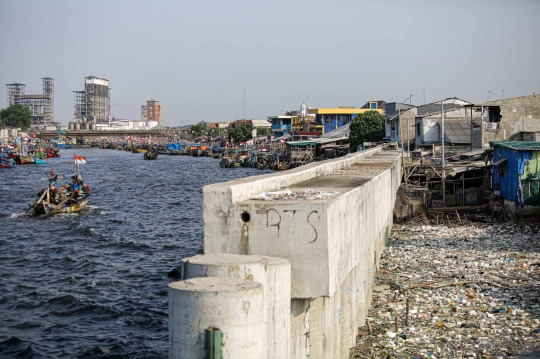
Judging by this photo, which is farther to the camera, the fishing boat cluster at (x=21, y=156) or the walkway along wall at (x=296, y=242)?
the fishing boat cluster at (x=21, y=156)

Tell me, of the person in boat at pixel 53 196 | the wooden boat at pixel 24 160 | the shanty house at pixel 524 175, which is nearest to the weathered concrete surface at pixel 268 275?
the shanty house at pixel 524 175

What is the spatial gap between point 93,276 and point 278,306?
14772mm

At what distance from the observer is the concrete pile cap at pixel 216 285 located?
5.46m

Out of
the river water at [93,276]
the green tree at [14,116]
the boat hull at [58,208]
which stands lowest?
the river water at [93,276]

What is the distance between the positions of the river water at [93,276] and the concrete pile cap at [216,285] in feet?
26.6

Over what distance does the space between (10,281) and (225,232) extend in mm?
14778

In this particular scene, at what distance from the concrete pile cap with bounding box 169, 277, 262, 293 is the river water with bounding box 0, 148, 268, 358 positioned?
8.11 metres

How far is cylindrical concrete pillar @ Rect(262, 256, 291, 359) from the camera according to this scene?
6.66 metres

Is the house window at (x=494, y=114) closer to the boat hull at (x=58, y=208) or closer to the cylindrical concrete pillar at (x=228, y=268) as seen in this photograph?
the boat hull at (x=58, y=208)

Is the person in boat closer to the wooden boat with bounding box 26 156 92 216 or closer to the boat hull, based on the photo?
the wooden boat with bounding box 26 156 92 216

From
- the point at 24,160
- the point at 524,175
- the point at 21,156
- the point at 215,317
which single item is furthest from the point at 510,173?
the point at 24,160

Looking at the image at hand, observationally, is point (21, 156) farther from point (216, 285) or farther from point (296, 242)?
point (216, 285)

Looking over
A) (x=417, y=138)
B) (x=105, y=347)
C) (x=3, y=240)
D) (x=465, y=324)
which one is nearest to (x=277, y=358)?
(x=465, y=324)

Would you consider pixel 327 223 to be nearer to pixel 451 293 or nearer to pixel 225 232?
pixel 225 232
